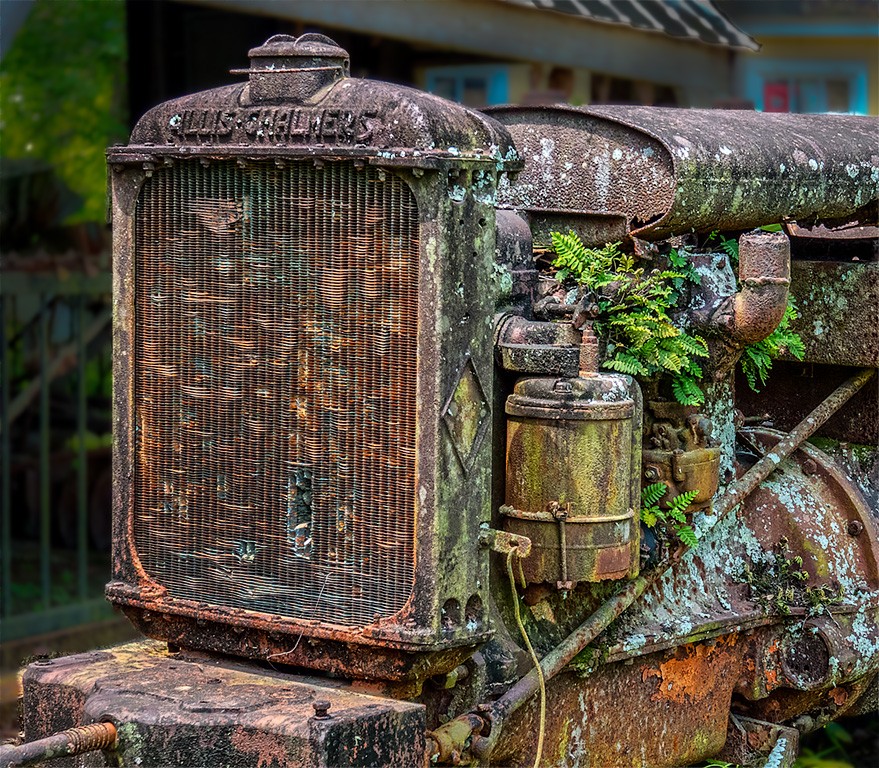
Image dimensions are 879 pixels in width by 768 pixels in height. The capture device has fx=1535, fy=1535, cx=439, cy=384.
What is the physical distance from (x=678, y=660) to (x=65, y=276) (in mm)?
4608

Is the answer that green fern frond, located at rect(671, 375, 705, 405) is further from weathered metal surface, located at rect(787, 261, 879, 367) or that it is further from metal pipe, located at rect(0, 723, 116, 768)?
metal pipe, located at rect(0, 723, 116, 768)

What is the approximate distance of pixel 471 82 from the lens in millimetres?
8984

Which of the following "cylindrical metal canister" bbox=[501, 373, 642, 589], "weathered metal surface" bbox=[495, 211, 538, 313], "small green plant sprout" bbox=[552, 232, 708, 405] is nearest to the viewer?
"cylindrical metal canister" bbox=[501, 373, 642, 589]

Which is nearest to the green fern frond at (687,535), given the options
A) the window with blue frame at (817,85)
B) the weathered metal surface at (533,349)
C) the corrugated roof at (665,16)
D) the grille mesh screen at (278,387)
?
the weathered metal surface at (533,349)

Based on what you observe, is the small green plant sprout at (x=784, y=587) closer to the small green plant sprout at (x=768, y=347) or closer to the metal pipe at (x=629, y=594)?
the metal pipe at (x=629, y=594)

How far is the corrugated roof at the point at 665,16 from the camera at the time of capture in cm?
853

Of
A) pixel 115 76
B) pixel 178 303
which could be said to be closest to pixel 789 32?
pixel 115 76

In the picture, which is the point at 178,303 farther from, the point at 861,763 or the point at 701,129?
the point at 861,763

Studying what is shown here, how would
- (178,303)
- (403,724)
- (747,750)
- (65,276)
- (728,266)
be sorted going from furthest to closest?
(65,276)
(747,750)
(728,266)
(178,303)
(403,724)

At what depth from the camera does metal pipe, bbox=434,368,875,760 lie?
12.3ft

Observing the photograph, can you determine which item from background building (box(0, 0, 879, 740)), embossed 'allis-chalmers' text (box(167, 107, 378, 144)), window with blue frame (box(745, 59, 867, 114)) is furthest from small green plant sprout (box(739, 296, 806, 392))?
window with blue frame (box(745, 59, 867, 114))

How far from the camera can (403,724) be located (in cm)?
350

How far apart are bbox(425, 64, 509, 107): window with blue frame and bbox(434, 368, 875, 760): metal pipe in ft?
14.1

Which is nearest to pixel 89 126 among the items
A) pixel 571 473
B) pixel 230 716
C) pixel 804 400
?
pixel 804 400
